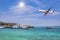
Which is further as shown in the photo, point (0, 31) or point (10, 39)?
point (0, 31)

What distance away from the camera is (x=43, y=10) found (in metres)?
6.71

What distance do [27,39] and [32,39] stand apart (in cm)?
29

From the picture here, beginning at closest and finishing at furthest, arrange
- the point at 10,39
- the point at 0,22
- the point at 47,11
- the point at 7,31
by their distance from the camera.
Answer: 1. the point at 47,11
2. the point at 0,22
3. the point at 10,39
4. the point at 7,31

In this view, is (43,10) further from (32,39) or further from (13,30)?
(13,30)

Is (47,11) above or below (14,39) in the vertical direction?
above

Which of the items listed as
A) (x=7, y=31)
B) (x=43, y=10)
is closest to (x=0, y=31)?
(x=7, y=31)

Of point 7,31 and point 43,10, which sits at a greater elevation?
point 43,10

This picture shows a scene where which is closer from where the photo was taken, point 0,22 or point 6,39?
point 0,22

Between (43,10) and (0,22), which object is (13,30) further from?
(43,10)

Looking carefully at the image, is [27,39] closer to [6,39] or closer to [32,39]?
[32,39]

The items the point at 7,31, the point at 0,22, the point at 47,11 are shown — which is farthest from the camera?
the point at 7,31

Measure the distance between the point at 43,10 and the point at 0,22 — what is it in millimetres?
2332

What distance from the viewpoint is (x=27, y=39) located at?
8.72 meters

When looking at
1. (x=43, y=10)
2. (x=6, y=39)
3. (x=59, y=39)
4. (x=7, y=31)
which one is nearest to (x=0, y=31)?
(x=7, y=31)
